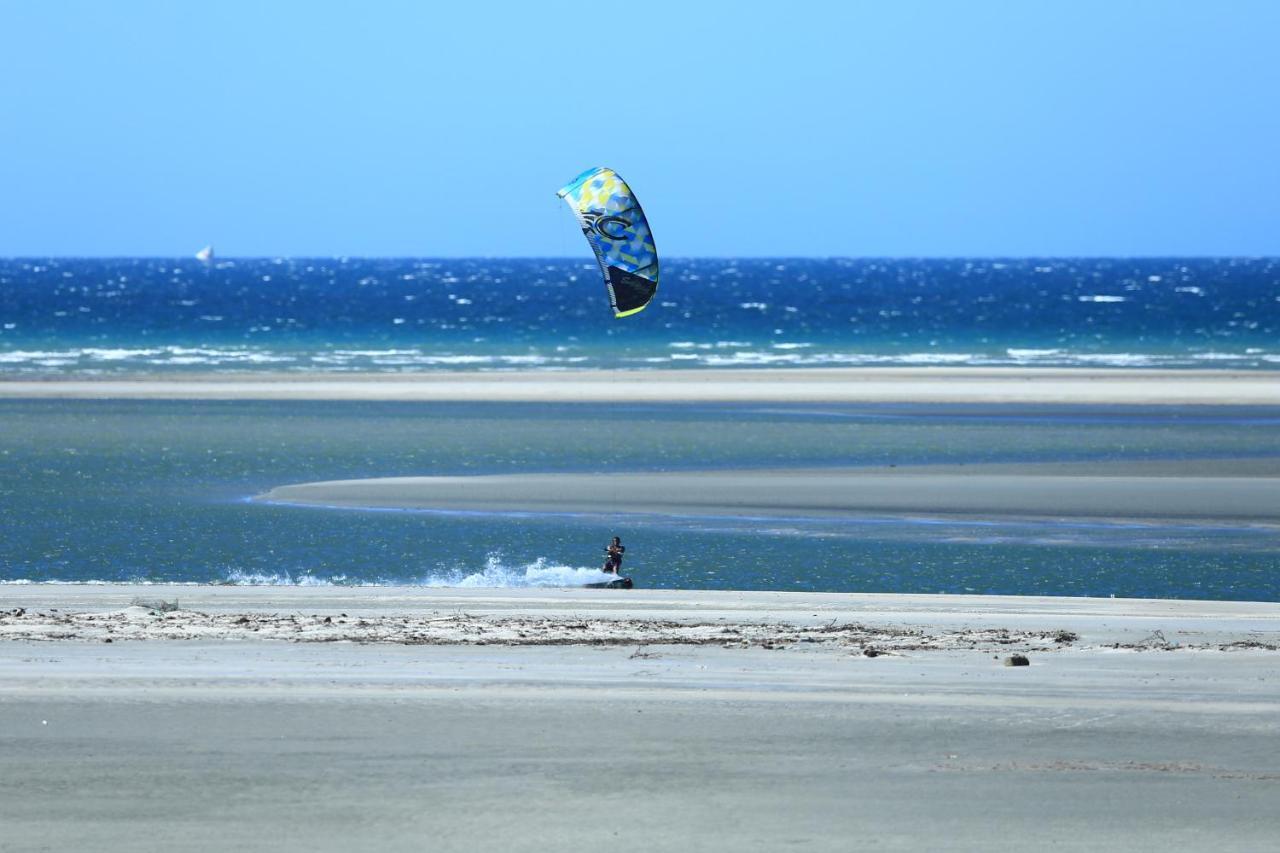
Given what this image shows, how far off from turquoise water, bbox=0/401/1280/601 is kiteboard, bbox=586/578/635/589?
16.9 inches

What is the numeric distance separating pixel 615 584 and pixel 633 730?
21.8ft

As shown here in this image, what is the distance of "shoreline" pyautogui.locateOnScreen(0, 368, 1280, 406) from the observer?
41.9 meters

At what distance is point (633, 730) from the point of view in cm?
1094

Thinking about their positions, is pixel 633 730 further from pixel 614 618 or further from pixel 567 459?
pixel 567 459

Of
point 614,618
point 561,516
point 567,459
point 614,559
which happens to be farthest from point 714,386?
point 614,618

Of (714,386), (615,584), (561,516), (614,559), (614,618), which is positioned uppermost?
(614,618)

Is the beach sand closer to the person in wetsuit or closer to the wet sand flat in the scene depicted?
the person in wetsuit

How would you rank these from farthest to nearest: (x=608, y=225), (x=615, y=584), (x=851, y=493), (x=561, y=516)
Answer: (x=851, y=493), (x=561, y=516), (x=608, y=225), (x=615, y=584)

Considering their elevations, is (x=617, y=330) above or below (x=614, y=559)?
below

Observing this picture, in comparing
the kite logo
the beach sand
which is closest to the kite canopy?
the kite logo

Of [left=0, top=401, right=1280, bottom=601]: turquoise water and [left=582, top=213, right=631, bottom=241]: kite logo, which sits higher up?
[left=582, top=213, right=631, bottom=241]: kite logo

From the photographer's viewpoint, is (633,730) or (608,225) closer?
(633,730)

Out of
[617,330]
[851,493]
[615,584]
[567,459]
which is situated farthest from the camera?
[617,330]

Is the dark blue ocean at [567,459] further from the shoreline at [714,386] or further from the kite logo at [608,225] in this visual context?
the kite logo at [608,225]
